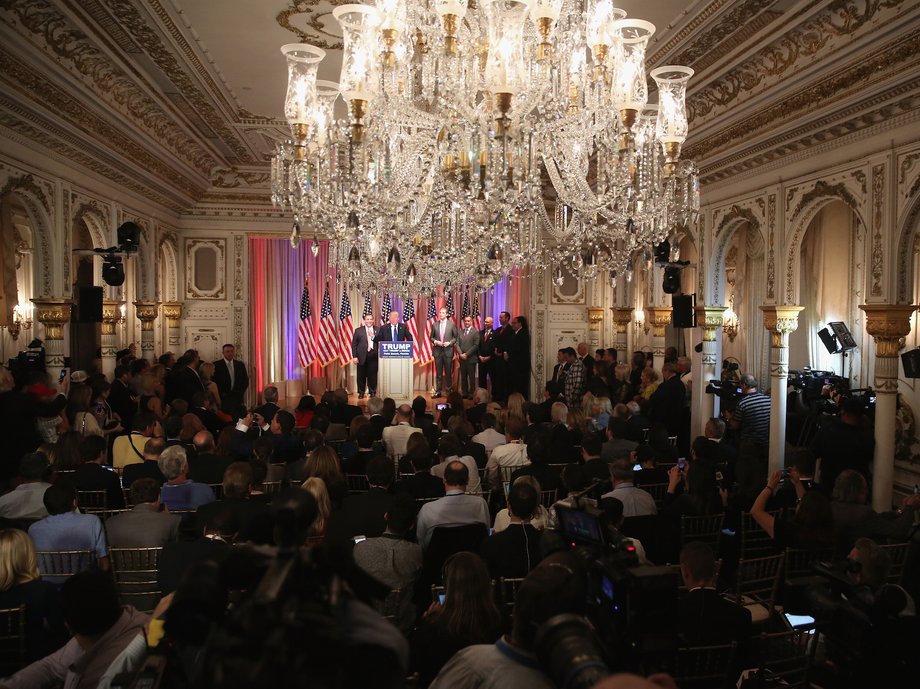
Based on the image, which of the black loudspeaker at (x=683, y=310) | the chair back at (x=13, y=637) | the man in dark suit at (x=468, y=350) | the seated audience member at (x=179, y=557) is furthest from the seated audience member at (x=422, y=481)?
the man in dark suit at (x=468, y=350)

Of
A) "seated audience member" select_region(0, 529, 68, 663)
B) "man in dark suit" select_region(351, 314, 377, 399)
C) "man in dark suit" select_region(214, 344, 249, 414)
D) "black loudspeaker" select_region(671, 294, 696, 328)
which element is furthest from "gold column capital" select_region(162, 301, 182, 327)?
"seated audience member" select_region(0, 529, 68, 663)

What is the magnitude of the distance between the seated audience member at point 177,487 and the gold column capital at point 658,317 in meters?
9.94

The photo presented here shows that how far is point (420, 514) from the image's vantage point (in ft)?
15.3

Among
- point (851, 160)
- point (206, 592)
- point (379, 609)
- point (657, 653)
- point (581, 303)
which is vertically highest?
point (851, 160)

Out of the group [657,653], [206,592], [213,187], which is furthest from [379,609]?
[213,187]

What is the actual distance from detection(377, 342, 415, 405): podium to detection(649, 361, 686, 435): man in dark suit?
5723mm

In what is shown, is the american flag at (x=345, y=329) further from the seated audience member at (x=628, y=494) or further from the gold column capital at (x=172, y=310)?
the seated audience member at (x=628, y=494)

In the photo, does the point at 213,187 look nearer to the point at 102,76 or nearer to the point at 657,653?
the point at 102,76

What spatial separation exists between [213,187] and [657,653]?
14.4 metres

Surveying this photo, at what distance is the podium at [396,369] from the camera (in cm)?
1415

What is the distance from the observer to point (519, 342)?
14781 mm

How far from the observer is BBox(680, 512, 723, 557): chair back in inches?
196

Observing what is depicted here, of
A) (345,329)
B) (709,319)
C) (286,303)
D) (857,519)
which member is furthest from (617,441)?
(286,303)

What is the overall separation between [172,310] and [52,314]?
224 inches
